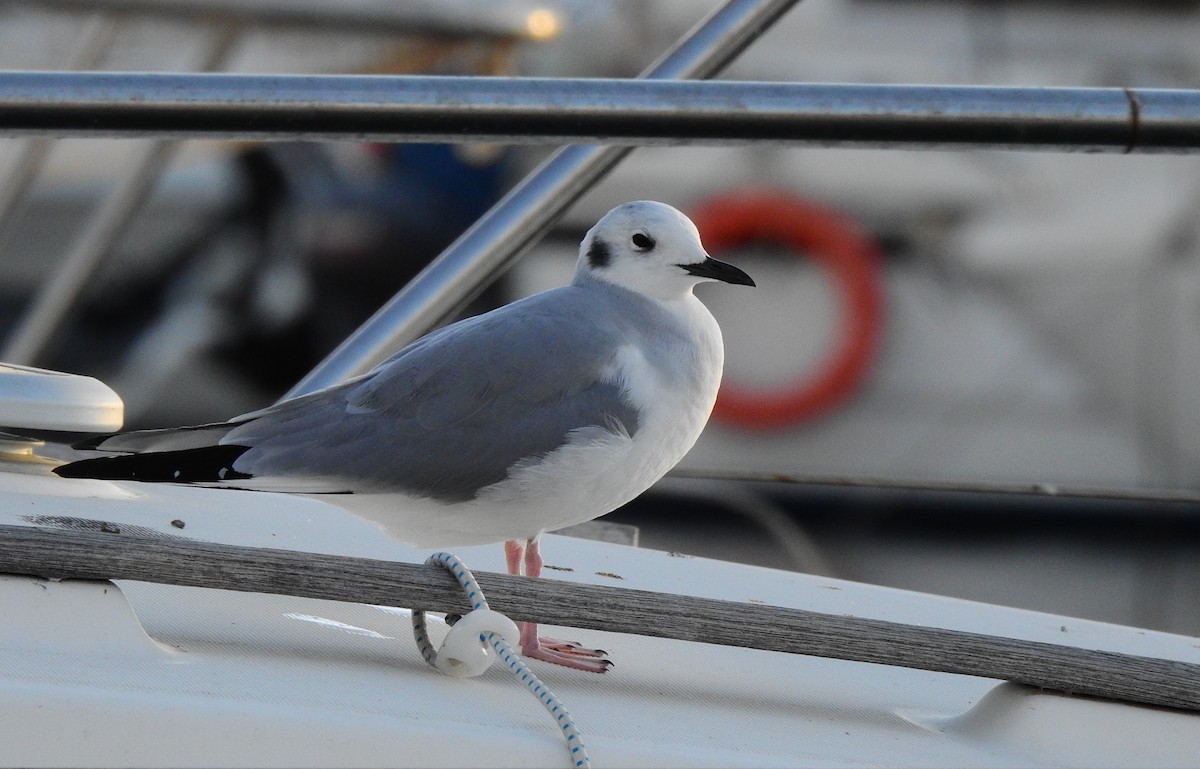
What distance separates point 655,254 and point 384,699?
22.9 inches

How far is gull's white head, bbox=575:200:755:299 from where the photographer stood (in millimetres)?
1342

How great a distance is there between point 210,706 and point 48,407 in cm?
45

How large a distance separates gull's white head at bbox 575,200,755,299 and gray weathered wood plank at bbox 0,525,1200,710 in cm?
42

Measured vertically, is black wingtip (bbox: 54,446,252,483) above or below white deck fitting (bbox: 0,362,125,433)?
below

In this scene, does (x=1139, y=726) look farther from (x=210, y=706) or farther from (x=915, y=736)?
(x=210, y=706)

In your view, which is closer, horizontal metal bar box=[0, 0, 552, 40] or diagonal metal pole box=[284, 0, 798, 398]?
diagonal metal pole box=[284, 0, 798, 398]

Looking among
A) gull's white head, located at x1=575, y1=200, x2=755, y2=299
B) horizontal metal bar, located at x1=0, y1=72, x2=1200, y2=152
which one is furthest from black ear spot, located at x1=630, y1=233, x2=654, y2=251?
horizontal metal bar, located at x1=0, y1=72, x2=1200, y2=152

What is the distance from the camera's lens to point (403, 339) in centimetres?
154

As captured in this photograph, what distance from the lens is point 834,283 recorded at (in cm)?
655

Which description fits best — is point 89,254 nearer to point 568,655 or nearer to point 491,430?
point 491,430

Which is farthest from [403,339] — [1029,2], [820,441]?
[1029,2]

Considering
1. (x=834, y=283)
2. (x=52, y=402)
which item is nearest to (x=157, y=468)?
(x=52, y=402)

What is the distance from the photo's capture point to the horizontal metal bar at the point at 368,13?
271 cm

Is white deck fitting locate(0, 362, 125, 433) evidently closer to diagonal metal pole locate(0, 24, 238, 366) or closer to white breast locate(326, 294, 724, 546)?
white breast locate(326, 294, 724, 546)
